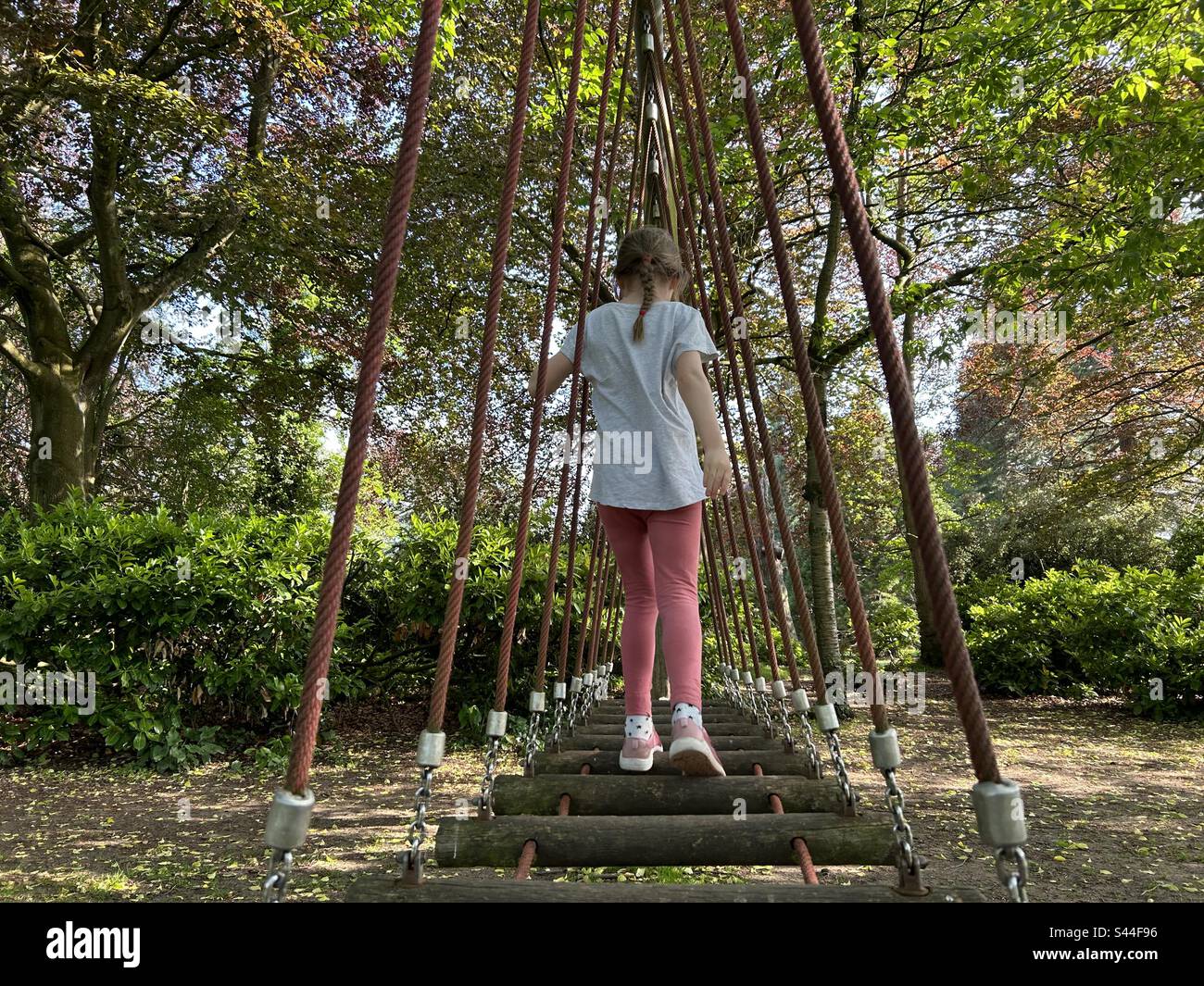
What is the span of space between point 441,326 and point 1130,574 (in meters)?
7.45

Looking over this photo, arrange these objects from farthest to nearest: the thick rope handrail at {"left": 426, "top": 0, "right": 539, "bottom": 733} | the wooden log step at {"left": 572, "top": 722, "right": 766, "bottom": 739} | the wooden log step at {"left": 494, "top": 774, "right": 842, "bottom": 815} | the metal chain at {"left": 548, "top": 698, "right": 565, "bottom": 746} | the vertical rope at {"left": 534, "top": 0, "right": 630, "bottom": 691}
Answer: the wooden log step at {"left": 572, "top": 722, "right": 766, "bottom": 739} → the metal chain at {"left": 548, "top": 698, "right": 565, "bottom": 746} → the vertical rope at {"left": 534, "top": 0, "right": 630, "bottom": 691} → the wooden log step at {"left": 494, "top": 774, "right": 842, "bottom": 815} → the thick rope handrail at {"left": 426, "top": 0, "right": 539, "bottom": 733}

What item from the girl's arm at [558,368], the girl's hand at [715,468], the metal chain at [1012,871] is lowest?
→ the metal chain at [1012,871]

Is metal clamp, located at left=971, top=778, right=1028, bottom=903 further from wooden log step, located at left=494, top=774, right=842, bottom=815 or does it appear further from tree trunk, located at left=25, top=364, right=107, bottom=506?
tree trunk, located at left=25, top=364, right=107, bottom=506

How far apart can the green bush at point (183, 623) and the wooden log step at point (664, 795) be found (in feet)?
12.3

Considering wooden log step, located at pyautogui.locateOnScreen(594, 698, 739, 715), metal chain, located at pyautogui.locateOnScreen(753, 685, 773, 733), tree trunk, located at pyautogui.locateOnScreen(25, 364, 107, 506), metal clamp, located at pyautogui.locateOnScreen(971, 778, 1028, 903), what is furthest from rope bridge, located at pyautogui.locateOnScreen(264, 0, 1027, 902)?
tree trunk, located at pyautogui.locateOnScreen(25, 364, 107, 506)

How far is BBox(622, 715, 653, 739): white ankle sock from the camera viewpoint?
196 centimetres

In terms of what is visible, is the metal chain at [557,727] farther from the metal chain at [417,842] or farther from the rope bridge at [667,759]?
the metal chain at [417,842]

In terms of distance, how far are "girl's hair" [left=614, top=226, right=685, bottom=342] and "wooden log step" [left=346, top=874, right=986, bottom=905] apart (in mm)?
1473

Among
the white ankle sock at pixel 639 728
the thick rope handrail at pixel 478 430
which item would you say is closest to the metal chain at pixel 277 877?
the thick rope handrail at pixel 478 430

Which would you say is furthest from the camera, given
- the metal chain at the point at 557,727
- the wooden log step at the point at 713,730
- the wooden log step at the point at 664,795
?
the wooden log step at the point at 713,730

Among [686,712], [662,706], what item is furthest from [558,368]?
[662,706]

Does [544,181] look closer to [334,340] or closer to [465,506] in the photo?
[334,340]

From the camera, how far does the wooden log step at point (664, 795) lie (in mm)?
1720
